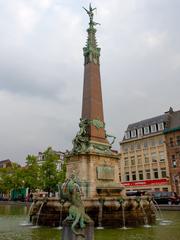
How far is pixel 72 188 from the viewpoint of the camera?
8820 millimetres

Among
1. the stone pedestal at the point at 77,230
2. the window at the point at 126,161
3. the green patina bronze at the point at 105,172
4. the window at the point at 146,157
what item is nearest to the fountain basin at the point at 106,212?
the green patina bronze at the point at 105,172

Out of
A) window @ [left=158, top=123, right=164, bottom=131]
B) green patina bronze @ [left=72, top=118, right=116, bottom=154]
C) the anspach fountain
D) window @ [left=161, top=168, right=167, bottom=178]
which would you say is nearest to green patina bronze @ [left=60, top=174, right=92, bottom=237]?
the anspach fountain

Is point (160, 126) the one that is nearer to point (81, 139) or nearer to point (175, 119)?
point (175, 119)

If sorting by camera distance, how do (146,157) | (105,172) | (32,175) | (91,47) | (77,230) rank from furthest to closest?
(32,175)
(146,157)
(91,47)
(105,172)
(77,230)

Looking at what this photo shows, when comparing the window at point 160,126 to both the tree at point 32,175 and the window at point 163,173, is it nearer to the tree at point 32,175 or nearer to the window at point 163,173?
the window at point 163,173

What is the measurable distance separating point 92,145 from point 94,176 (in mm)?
2396

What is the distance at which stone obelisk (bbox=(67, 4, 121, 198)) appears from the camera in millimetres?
17609

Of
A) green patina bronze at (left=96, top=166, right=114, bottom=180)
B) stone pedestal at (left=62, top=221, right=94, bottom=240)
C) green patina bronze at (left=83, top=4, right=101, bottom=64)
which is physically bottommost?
stone pedestal at (left=62, top=221, right=94, bottom=240)

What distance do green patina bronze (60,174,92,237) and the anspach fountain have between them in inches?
116

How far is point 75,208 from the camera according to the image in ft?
27.6

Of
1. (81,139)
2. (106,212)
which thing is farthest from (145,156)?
(106,212)

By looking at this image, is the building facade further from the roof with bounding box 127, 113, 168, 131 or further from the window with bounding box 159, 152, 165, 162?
the roof with bounding box 127, 113, 168, 131

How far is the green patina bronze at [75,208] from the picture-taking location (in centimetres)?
798

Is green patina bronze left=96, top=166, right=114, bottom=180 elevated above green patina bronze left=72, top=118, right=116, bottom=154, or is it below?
below
